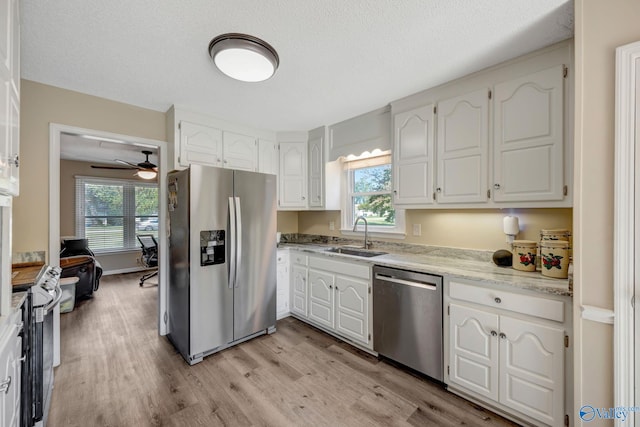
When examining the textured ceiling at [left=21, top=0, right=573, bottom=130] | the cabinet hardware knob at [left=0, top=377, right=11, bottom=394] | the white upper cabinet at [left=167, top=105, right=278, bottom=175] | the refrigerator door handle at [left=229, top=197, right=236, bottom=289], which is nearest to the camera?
the cabinet hardware knob at [left=0, top=377, right=11, bottom=394]

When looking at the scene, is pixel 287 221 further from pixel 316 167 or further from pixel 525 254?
pixel 525 254

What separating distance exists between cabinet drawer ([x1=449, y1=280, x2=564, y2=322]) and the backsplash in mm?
590

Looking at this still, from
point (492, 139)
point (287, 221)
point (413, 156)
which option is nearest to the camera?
point (492, 139)

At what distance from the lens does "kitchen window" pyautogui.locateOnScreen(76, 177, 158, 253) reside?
544 cm

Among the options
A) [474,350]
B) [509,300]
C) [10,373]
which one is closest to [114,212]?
[10,373]

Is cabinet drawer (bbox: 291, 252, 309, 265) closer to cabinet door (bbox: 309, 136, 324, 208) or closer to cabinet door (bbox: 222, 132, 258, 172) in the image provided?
cabinet door (bbox: 309, 136, 324, 208)

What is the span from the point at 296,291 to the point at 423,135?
2.21m

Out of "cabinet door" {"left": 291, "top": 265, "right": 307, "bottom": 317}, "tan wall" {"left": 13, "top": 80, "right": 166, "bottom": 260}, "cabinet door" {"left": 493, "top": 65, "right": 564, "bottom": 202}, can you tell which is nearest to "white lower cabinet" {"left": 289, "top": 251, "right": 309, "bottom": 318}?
"cabinet door" {"left": 291, "top": 265, "right": 307, "bottom": 317}

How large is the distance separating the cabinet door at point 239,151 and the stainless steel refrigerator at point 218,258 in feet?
1.87

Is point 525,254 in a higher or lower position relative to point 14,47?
lower

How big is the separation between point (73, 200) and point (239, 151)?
4.55m

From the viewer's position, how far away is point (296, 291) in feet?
10.5

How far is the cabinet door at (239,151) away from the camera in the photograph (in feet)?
9.99

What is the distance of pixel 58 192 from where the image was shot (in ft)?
7.52
